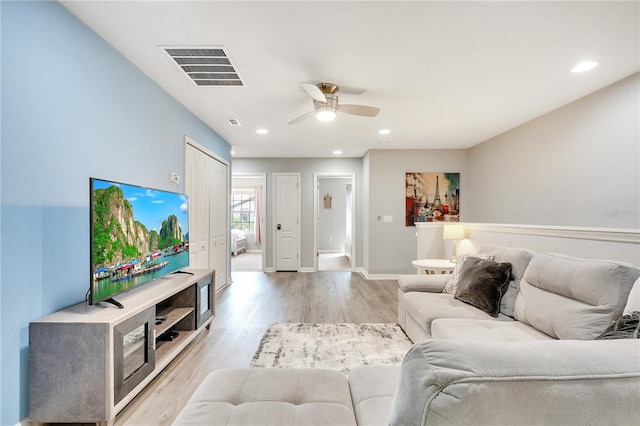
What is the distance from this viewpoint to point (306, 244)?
237 inches

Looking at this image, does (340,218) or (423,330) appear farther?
(340,218)

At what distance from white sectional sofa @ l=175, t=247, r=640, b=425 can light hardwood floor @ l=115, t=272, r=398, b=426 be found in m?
0.83

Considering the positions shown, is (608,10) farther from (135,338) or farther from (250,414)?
(135,338)

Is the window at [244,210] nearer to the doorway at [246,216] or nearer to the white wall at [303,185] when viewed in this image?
the doorway at [246,216]

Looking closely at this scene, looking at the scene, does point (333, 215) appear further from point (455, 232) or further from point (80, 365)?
point (80, 365)

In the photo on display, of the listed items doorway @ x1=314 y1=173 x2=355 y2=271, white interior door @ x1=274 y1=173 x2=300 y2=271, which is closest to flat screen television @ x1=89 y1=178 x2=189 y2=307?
white interior door @ x1=274 y1=173 x2=300 y2=271

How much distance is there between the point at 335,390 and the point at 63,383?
4.74ft

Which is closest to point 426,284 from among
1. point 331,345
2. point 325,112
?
point 331,345

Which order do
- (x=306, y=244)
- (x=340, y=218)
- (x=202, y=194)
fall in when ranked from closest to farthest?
(x=202, y=194)
(x=306, y=244)
(x=340, y=218)

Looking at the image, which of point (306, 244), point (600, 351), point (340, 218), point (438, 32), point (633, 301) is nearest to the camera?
point (600, 351)

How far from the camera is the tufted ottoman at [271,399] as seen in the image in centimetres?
101

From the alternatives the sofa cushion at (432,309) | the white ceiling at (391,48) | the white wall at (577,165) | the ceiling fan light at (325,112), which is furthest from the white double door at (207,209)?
the white wall at (577,165)

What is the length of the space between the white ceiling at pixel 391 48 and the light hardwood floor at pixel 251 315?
8.03 ft

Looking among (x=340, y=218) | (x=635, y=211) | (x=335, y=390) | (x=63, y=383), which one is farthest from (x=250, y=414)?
(x=340, y=218)
